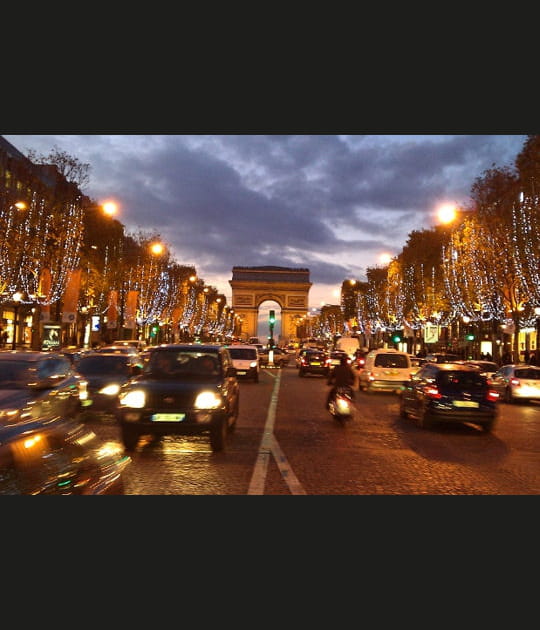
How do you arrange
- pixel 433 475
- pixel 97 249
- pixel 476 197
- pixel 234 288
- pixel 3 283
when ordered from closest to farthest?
pixel 433 475 → pixel 3 283 → pixel 476 197 → pixel 97 249 → pixel 234 288

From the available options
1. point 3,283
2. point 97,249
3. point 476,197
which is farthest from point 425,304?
point 3,283

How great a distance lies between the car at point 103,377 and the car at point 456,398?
21.2 feet

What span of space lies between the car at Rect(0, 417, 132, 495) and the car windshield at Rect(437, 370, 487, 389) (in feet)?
36.5

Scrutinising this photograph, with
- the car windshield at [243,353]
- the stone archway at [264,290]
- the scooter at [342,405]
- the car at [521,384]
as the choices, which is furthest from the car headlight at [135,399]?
the stone archway at [264,290]

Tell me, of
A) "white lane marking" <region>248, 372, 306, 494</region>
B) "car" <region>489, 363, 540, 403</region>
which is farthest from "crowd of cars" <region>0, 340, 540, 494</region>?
"car" <region>489, 363, 540, 403</region>

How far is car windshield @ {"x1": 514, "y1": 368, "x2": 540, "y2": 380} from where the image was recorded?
28156 mm

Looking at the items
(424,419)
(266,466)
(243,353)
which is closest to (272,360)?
(243,353)

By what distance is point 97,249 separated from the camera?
58.6m

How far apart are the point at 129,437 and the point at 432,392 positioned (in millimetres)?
7342

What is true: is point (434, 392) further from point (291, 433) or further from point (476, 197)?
point (476, 197)

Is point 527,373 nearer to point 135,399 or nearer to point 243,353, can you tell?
point 243,353

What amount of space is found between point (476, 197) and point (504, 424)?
89.5 feet

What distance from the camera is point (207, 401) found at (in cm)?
1270

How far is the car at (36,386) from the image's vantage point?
8.89m
